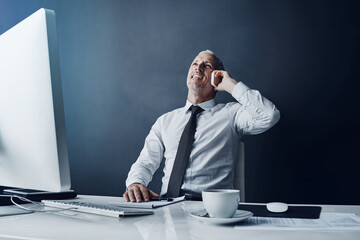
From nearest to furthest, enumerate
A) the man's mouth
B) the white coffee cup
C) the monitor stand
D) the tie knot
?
the white coffee cup
the monitor stand
the tie knot
the man's mouth

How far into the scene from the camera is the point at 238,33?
2.51m

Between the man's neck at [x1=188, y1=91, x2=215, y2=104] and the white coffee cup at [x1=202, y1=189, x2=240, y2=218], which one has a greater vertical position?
the man's neck at [x1=188, y1=91, x2=215, y2=104]

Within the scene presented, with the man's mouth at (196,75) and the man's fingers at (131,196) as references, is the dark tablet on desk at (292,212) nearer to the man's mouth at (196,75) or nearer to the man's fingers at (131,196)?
the man's fingers at (131,196)

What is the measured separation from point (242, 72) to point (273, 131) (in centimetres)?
46

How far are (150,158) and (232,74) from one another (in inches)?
32.8

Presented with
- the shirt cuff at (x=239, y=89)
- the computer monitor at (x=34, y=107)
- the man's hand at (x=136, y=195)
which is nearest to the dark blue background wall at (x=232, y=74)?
the shirt cuff at (x=239, y=89)

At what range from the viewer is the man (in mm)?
2027

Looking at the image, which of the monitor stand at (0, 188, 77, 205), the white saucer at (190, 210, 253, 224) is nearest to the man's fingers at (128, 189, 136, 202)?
the monitor stand at (0, 188, 77, 205)

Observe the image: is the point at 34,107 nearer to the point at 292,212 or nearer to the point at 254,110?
the point at 292,212

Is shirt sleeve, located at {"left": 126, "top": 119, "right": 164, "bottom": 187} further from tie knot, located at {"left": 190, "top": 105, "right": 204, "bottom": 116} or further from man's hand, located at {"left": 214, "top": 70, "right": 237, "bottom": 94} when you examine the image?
man's hand, located at {"left": 214, "top": 70, "right": 237, "bottom": 94}

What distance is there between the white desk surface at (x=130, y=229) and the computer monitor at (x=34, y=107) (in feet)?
0.31

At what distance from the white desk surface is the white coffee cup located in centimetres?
4

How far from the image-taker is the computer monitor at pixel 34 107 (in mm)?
833

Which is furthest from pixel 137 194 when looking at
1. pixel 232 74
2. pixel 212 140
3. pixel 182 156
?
pixel 232 74
